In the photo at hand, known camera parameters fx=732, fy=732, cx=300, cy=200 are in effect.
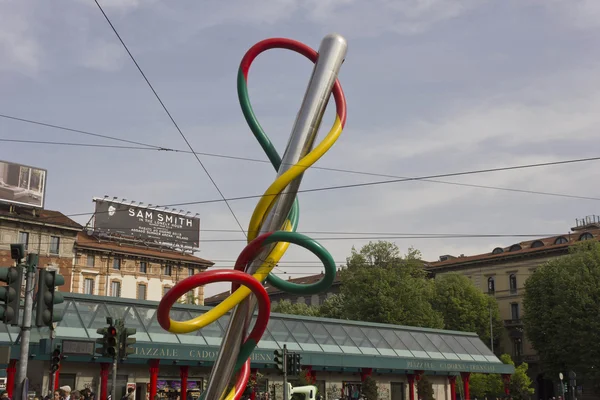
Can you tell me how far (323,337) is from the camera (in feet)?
143

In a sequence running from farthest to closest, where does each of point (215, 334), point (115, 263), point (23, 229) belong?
1. point (115, 263)
2. point (23, 229)
3. point (215, 334)

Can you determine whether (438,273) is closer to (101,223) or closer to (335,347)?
(101,223)

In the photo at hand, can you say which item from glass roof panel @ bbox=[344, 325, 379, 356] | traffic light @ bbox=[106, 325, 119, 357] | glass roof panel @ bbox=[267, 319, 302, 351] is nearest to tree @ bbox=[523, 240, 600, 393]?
glass roof panel @ bbox=[344, 325, 379, 356]

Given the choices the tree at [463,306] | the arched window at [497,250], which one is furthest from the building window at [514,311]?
the arched window at [497,250]

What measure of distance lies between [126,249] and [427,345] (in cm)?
4440

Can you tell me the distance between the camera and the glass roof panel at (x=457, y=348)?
52.5 meters

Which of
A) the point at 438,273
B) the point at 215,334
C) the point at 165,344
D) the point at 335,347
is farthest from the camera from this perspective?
the point at 438,273

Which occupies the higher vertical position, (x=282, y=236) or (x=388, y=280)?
(x=388, y=280)

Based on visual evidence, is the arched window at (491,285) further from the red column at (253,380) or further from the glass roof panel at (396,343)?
the red column at (253,380)

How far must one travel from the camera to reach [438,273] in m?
102

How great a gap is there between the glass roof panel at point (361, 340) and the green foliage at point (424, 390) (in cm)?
366

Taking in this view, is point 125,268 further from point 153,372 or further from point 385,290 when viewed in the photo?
point 153,372

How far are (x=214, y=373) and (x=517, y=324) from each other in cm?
7857

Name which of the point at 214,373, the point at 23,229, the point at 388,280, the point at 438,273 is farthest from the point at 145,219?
the point at 214,373
